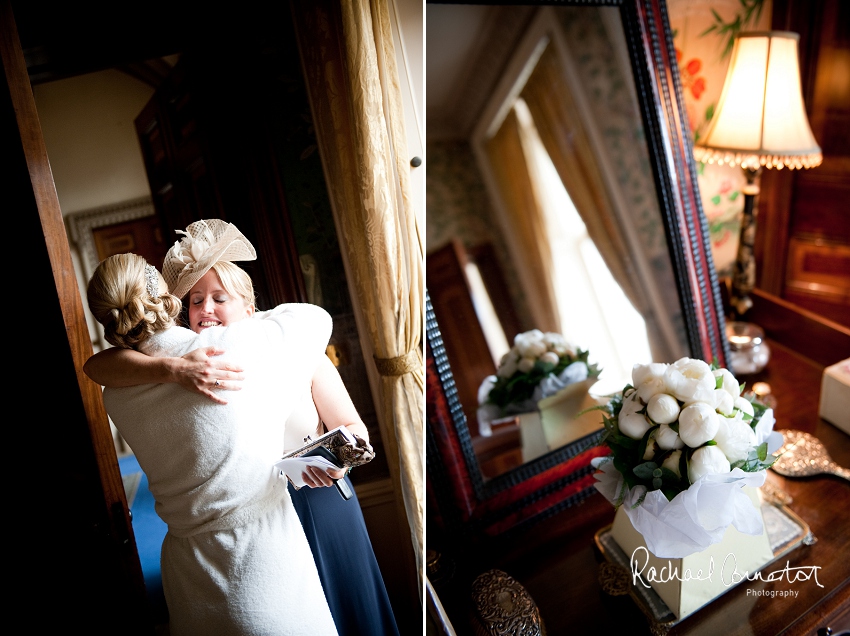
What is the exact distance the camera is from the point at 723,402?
104 centimetres

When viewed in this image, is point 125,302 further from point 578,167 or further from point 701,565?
point 701,565

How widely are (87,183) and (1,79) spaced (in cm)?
12

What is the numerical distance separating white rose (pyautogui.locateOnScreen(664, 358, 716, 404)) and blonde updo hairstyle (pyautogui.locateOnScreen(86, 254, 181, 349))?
2.54 ft

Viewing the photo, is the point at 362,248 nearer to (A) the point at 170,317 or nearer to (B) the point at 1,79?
(A) the point at 170,317

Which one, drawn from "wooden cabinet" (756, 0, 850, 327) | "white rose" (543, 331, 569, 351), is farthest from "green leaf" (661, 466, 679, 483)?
"wooden cabinet" (756, 0, 850, 327)

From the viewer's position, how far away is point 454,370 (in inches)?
46.6

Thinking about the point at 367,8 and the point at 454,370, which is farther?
the point at 454,370

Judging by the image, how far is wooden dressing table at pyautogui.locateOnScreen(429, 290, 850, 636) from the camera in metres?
1.13

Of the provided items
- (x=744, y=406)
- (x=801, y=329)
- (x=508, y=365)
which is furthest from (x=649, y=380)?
(x=801, y=329)

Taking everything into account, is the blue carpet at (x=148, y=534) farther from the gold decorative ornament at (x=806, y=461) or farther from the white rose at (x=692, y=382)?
the gold decorative ornament at (x=806, y=461)

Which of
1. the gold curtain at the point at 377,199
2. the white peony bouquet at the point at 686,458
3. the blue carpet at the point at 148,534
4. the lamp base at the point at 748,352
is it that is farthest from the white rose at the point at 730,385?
the blue carpet at the point at 148,534

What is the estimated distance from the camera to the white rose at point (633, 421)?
1.05 m

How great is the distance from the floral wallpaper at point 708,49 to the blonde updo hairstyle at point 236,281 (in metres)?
1.47

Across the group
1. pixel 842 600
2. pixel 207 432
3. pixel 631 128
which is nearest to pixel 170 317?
pixel 207 432
